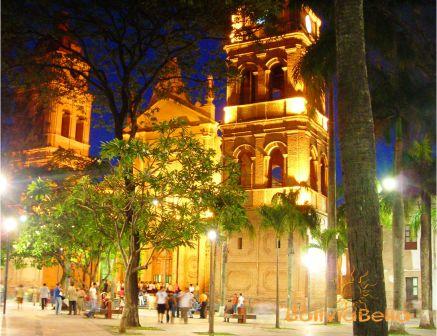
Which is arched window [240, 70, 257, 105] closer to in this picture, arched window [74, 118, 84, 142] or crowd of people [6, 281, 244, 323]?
crowd of people [6, 281, 244, 323]

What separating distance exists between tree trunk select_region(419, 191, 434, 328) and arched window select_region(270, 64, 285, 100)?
46.5 ft

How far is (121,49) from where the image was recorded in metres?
22.8

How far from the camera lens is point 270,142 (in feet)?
127

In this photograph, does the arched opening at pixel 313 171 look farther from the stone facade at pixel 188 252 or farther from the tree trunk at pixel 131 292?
the tree trunk at pixel 131 292

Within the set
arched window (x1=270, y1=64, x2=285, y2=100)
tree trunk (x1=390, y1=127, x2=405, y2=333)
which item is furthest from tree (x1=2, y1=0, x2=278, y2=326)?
arched window (x1=270, y1=64, x2=285, y2=100)

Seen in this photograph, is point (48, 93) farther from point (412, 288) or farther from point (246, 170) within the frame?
point (412, 288)

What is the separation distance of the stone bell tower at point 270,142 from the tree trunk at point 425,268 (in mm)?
9510

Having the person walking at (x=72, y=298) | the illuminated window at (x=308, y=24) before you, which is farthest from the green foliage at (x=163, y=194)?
the illuminated window at (x=308, y=24)

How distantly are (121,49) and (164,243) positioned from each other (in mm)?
7341

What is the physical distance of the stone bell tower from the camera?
123 feet

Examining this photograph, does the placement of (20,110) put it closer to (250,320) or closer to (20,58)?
(20,58)

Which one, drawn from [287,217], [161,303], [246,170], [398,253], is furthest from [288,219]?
[246,170]

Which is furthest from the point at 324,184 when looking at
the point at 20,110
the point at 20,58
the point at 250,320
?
the point at 20,58

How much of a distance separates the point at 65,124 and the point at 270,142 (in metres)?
22.5
